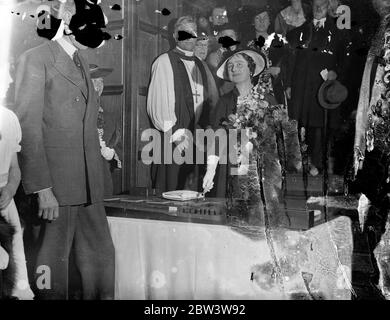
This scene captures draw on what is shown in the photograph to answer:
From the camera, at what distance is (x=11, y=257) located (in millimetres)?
2707

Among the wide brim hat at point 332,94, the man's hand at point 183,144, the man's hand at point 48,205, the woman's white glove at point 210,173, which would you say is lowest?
the man's hand at point 48,205

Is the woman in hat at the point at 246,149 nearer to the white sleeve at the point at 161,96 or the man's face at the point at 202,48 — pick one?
the man's face at the point at 202,48

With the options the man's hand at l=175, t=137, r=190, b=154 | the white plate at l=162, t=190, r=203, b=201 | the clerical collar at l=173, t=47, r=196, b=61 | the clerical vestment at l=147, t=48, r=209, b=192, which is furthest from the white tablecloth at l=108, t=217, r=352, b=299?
the clerical collar at l=173, t=47, r=196, b=61

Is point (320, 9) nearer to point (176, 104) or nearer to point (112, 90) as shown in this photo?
point (176, 104)

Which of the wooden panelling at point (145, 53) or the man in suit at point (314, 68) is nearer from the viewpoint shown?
the man in suit at point (314, 68)

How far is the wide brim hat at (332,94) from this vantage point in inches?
98.7

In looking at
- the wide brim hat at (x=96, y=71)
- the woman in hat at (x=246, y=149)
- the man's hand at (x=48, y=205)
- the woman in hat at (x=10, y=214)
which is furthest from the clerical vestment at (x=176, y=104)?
the woman in hat at (x=10, y=214)

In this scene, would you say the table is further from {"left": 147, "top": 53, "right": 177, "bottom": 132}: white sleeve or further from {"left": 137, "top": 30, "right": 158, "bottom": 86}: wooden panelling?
{"left": 137, "top": 30, "right": 158, "bottom": 86}: wooden panelling

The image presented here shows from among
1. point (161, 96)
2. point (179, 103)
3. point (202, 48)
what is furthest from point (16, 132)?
point (202, 48)

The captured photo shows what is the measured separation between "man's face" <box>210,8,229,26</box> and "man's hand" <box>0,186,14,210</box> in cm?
176

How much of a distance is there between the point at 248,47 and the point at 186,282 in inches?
62.6

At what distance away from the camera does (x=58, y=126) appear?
2609 mm

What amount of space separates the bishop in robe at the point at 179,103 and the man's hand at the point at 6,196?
3.20 ft
